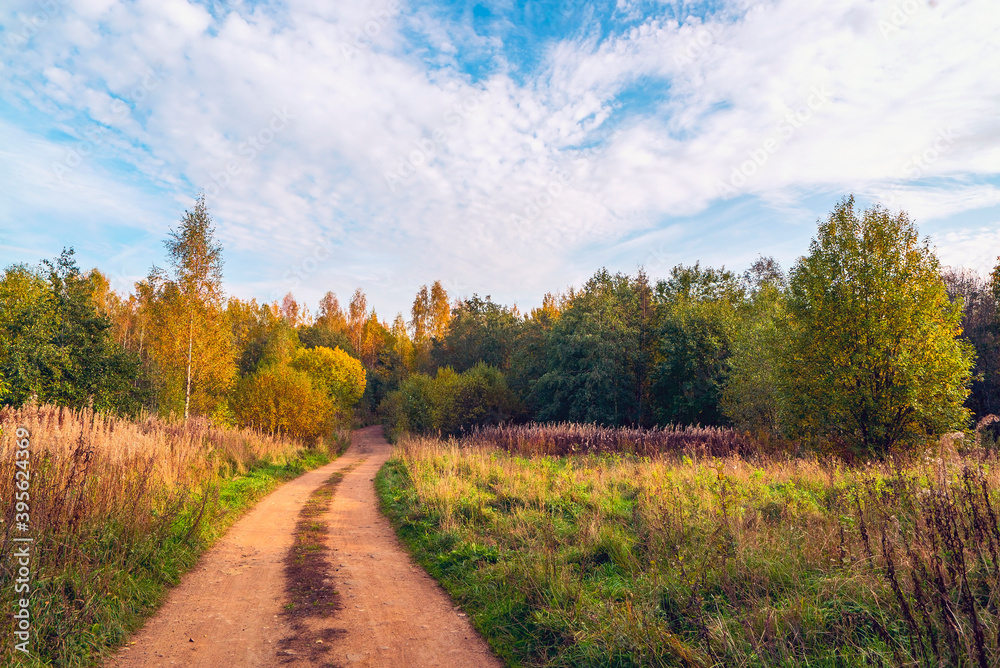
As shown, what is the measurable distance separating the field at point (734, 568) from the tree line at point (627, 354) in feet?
20.9

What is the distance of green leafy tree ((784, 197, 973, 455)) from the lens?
13492 millimetres

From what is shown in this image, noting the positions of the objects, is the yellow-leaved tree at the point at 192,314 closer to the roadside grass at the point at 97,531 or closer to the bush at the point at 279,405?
the bush at the point at 279,405

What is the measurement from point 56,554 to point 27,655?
1.41 meters

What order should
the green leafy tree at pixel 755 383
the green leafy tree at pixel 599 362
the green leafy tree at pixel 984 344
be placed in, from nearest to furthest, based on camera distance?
the green leafy tree at pixel 755 383 < the green leafy tree at pixel 984 344 < the green leafy tree at pixel 599 362

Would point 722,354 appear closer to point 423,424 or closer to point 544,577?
point 423,424

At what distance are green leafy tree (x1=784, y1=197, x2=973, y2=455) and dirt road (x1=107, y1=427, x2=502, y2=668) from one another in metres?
13.9

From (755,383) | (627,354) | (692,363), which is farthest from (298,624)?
(627,354)

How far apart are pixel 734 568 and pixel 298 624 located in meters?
4.49

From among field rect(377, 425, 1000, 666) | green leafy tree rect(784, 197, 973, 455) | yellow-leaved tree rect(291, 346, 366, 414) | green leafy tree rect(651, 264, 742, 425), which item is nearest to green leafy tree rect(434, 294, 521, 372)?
yellow-leaved tree rect(291, 346, 366, 414)

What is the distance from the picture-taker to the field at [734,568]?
3.36 m

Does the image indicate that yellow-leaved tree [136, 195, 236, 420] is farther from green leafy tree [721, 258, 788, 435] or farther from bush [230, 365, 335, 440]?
green leafy tree [721, 258, 788, 435]

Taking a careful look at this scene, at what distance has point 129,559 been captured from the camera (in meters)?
5.58

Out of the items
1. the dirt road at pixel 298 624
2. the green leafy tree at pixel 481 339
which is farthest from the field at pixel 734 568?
the green leafy tree at pixel 481 339

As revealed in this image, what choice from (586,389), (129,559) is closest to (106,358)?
(129,559)
